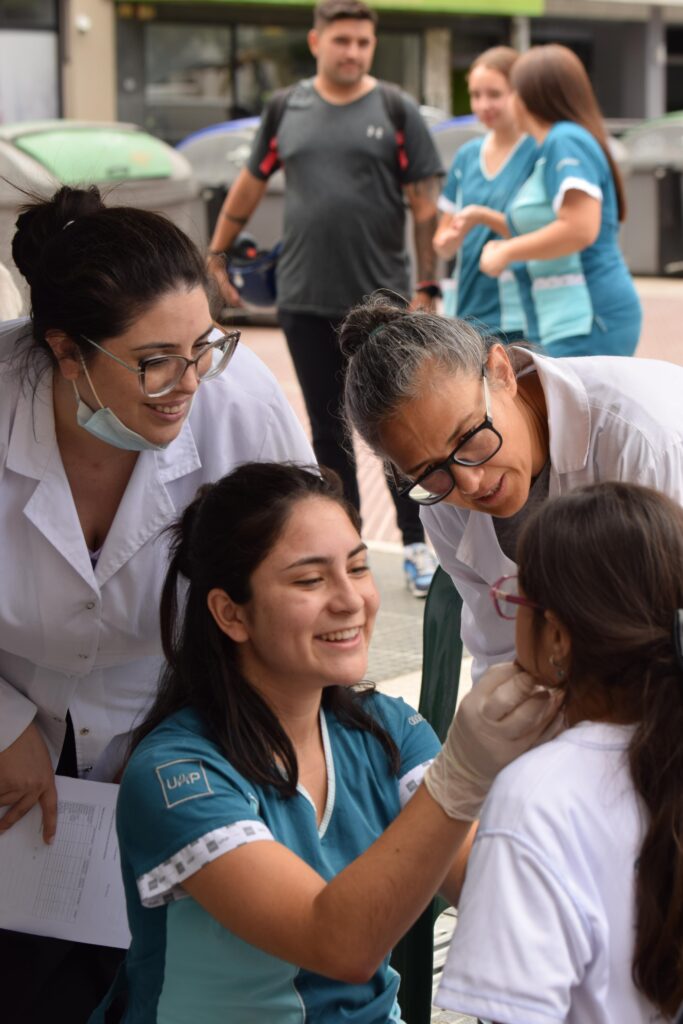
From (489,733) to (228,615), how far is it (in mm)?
531

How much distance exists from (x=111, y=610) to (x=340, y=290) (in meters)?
3.47

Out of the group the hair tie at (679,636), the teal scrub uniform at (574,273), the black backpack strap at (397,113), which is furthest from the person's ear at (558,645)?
the black backpack strap at (397,113)

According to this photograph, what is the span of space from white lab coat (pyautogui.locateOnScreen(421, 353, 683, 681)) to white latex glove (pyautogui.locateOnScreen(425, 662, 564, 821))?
0.62 m

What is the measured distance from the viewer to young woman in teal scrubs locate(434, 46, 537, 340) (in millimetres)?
5133

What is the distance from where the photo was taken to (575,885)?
5.10ft

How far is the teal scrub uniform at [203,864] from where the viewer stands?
188 centimetres

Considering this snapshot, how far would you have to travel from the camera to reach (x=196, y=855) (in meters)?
1.84

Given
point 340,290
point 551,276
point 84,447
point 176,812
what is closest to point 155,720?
point 176,812

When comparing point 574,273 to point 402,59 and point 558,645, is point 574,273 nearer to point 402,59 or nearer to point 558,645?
point 558,645

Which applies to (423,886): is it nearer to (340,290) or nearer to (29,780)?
(29,780)

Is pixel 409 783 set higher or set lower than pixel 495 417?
lower

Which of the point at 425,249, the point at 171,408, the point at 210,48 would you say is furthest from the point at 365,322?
the point at 210,48

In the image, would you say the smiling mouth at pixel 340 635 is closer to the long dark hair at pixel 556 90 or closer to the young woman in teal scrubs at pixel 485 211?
the young woman in teal scrubs at pixel 485 211

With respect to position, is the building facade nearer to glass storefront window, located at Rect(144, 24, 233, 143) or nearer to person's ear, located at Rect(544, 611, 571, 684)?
glass storefront window, located at Rect(144, 24, 233, 143)
